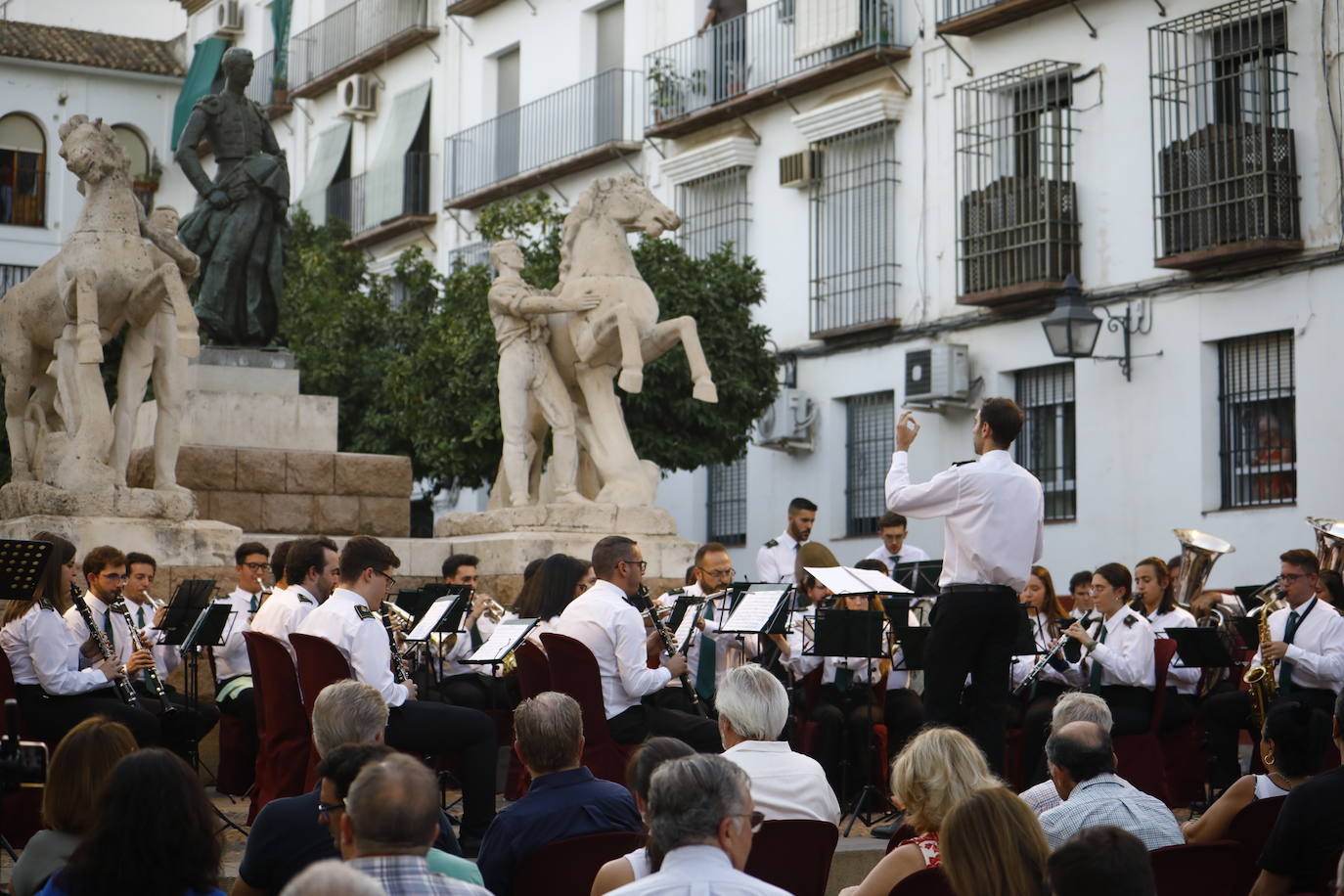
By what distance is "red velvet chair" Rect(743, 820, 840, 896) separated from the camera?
5.29 m

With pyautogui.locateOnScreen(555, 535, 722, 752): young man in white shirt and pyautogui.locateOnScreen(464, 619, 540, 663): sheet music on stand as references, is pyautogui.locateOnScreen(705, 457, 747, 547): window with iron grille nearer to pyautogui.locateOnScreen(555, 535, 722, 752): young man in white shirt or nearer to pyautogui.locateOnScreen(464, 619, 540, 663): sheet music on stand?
pyautogui.locateOnScreen(464, 619, 540, 663): sheet music on stand

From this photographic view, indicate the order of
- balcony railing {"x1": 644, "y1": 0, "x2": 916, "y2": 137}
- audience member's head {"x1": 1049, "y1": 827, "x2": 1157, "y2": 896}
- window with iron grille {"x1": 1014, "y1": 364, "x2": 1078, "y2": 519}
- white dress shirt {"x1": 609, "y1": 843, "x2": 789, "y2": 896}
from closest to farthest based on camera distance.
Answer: audience member's head {"x1": 1049, "y1": 827, "x2": 1157, "y2": 896}
white dress shirt {"x1": 609, "y1": 843, "x2": 789, "y2": 896}
window with iron grille {"x1": 1014, "y1": 364, "x2": 1078, "y2": 519}
balcony railing {"x1": 644, "y1": 0, "x2": 916, "y2": 137}

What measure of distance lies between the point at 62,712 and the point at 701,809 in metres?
5.11

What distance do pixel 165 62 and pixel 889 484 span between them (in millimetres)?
33664

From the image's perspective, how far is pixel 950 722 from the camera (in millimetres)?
8078

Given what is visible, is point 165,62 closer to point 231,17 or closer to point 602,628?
point 231,17

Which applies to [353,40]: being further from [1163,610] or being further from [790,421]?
[1163,610]

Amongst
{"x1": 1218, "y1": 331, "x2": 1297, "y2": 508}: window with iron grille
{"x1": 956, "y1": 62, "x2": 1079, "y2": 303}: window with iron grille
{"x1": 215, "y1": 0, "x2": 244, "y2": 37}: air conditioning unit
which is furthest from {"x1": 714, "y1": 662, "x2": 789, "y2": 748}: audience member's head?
{"x1": 215, "y1": 0, "x2": 244, "y2": 37}: air conditioning unit

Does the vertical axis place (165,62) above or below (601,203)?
above

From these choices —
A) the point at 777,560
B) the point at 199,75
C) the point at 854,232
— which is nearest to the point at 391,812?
the point at 777,560

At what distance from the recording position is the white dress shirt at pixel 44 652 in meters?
8.46

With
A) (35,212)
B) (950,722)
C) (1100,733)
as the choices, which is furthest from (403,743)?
(35,212)

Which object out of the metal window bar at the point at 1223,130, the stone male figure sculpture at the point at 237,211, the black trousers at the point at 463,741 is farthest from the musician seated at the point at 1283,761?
the metal window bar at the point at 1223,130

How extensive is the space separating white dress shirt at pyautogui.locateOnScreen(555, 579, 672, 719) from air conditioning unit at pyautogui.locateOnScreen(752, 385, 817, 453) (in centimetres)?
1487
